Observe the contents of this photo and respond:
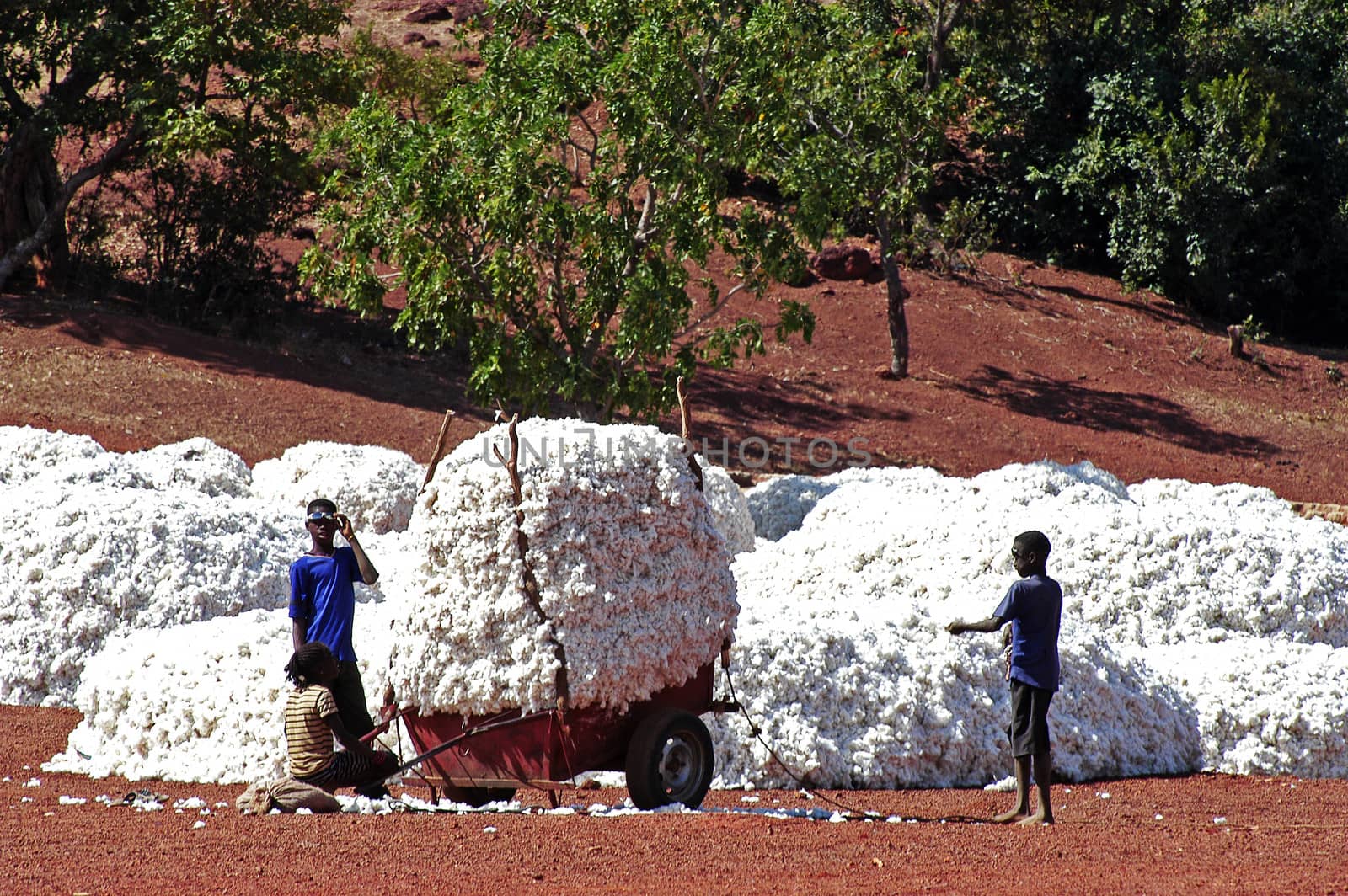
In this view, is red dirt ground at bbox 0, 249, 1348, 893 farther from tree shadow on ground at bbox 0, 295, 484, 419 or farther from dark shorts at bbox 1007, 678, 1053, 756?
dark shorts at bbox 1007, 678, 1053, 756

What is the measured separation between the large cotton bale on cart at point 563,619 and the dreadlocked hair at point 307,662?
317 millimetres

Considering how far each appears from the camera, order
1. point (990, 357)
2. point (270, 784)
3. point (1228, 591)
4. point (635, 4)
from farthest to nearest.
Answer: point (990, 357) → point (635, 4) → point (1228, 591) → point (270, 784)

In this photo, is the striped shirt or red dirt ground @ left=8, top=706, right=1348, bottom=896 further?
the striped shirt

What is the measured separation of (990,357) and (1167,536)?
53.5ft

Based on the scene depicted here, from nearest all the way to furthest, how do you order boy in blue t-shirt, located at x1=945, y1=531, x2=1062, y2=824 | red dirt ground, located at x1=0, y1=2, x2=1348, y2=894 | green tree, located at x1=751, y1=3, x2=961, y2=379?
red dirt ground, located at x1=0, y1=2, x2=1348, y2=894 < boy in blue t-shirt, located at x1=945, y1=531, x2=1062, y2=824 < green tree, located at x1=751, y1=3, x2=961, y2=379

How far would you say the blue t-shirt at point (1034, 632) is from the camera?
5434mm

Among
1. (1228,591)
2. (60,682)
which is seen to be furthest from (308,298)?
(1228,591)

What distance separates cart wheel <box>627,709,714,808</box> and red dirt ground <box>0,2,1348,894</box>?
0.62 ft

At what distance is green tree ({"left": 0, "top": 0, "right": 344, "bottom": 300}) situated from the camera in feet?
62.9

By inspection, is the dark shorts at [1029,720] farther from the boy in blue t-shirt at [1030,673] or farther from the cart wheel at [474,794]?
the cart wheel at [474,794]

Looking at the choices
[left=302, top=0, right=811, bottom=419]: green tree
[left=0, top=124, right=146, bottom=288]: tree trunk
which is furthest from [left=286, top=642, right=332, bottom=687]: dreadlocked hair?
[left=0, top=124, right=146, bottom=288]: tree trunk

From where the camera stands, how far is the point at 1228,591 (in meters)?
8.72

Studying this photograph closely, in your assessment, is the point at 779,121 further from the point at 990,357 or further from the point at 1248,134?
the point at 1248,134

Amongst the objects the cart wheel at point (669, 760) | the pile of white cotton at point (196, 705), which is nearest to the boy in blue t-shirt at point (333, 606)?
the pile of white cotton at point (196, 705)
